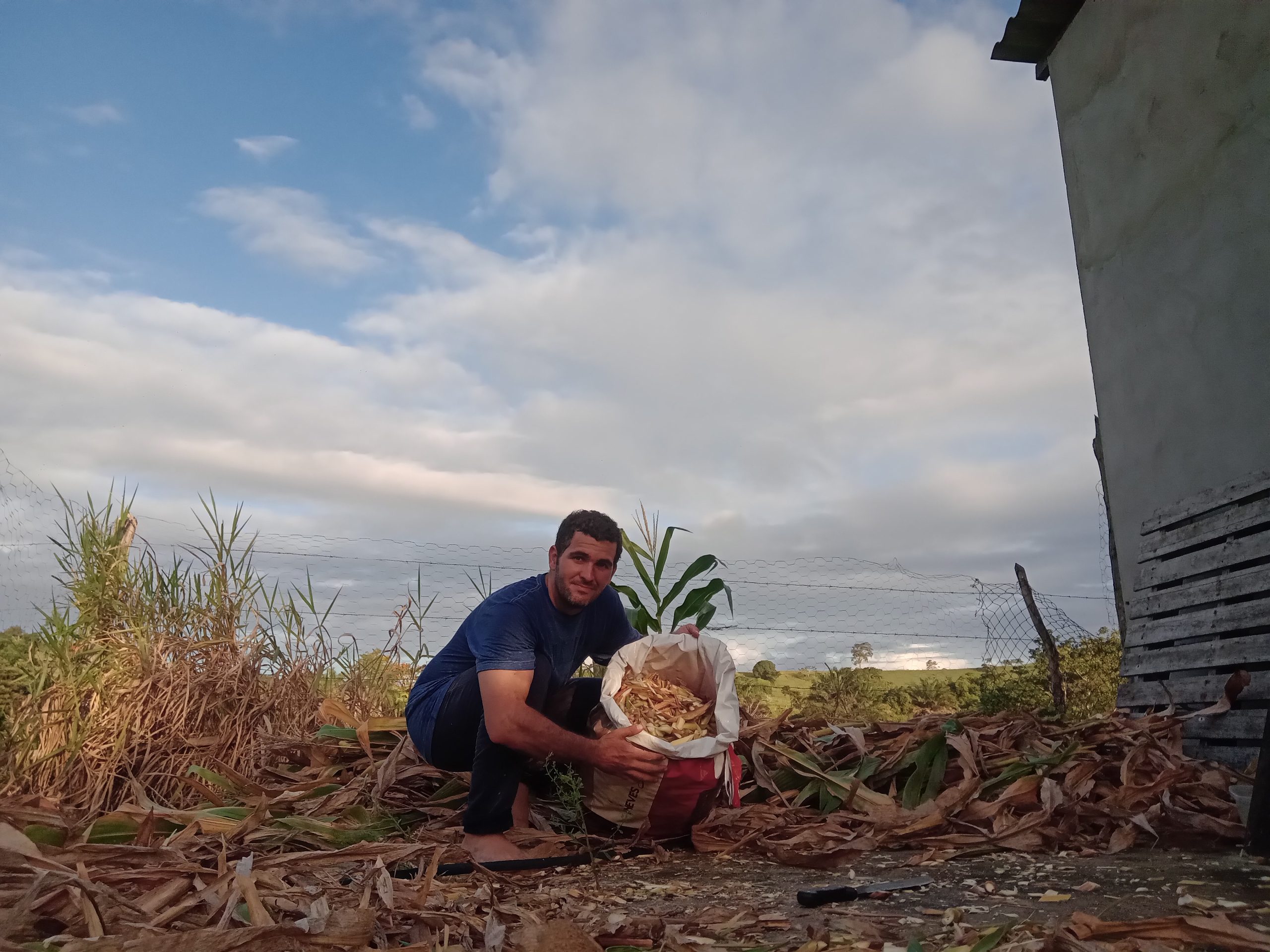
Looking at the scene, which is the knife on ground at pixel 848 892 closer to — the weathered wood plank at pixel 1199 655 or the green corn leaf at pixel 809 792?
the green corn leaf at pixel 809 792

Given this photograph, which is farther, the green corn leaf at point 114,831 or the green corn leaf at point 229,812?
the green corn leaf at point 229,812

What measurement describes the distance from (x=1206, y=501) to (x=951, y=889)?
310 cm

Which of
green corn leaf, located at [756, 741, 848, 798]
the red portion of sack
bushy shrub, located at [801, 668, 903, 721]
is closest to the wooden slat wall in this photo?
green corn leaf, located at [756, 741, 848, 798]

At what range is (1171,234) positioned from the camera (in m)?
5.05

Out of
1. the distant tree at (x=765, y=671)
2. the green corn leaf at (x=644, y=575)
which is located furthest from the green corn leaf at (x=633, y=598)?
the distant tree at (x=765, y=671)

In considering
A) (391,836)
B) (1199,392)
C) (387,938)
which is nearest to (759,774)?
(391,836)

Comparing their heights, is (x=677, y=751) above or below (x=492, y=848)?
above

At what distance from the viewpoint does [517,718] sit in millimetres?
3072

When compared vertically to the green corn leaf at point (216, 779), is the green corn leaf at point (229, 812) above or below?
below

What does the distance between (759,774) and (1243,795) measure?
1.66 meters

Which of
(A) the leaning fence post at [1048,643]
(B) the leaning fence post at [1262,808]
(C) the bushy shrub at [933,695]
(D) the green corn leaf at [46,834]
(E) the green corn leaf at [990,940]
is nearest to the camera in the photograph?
(E) the green corn leaf at [990,940]

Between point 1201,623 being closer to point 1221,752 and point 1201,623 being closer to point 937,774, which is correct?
point 1221,752

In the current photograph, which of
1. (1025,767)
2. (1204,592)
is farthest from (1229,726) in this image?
(1025,767)

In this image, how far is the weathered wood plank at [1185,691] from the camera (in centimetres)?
375
